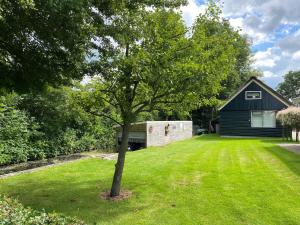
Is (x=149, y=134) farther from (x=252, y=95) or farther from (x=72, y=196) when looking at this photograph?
(x=252, y=95)

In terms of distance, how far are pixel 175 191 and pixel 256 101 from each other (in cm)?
2075

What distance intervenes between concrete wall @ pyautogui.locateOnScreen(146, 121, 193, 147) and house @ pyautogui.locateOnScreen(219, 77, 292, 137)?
4.52 metres

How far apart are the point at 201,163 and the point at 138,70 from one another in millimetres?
Answer: 5962

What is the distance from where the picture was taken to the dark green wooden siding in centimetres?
2581

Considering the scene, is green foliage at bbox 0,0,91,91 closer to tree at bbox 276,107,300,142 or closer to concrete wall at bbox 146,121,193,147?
concrete wall at bbox 146,121,193,147

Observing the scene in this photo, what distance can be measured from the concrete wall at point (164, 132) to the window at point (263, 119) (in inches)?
236

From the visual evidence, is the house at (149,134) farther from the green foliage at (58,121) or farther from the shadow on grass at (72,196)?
the shadow on grass at (72,196)

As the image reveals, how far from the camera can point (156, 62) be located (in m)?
6.29

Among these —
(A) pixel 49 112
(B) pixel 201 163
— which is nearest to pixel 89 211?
(B) pixel 201 163

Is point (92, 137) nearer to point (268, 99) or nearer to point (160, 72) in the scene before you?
point (160, 72)

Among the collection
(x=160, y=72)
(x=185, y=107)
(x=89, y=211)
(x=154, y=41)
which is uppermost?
(x=154, y=41)

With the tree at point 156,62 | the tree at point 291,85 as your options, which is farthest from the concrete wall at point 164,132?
the tree at point 291,85

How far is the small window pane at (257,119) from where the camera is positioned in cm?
2631

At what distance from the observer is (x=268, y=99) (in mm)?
26062
